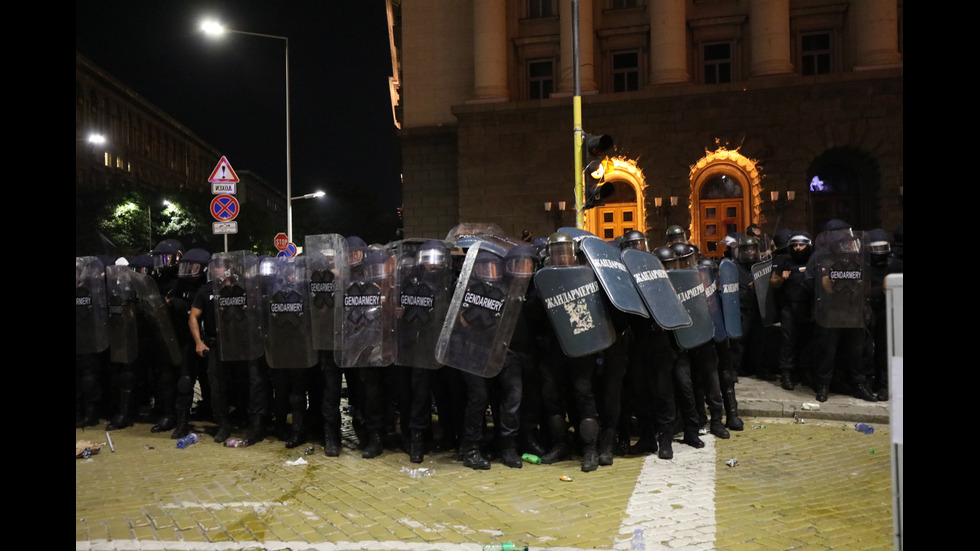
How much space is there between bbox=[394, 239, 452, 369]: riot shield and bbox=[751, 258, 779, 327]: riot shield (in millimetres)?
5003

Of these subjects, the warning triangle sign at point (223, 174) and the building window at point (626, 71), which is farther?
the building window at point (626, 71)

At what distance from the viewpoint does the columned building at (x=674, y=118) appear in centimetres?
2156

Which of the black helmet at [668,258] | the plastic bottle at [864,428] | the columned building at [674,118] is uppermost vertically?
the columned building at [674,118]

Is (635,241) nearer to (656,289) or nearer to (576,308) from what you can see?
(656,289)

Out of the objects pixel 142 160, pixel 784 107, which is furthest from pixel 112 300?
pixel 142 160

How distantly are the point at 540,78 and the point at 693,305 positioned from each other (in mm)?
20860

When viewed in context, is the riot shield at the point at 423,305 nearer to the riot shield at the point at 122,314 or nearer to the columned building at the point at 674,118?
the riot shield at the point at 122,314

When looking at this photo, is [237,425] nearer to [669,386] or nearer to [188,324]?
[188,324]

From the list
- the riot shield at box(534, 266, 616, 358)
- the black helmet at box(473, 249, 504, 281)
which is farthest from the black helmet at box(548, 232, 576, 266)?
the black helmet at box(473, 249, 504, 281)

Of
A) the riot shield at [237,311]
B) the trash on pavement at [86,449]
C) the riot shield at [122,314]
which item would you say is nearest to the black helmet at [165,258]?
the riot shield at [122,314]

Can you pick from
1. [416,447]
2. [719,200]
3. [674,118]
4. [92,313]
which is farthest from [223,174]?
[719,200]

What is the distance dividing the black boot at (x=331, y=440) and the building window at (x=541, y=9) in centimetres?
2220

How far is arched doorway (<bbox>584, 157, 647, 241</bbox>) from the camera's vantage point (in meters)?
23.5

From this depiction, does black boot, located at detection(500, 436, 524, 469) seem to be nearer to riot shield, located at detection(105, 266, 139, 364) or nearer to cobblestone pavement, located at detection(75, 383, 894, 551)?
cobblestone pavement, located at detection(75, 383, 894, 551)
